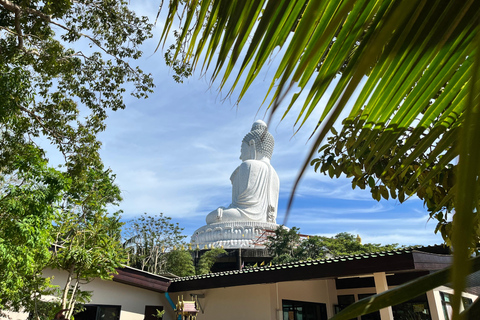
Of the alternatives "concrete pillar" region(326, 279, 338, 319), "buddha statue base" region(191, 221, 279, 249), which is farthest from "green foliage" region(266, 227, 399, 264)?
"concrete pillar" region(326, 279, 338, 319)

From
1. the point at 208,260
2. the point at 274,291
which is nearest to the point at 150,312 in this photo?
the point at 274,291

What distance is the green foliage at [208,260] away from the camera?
22.2 m

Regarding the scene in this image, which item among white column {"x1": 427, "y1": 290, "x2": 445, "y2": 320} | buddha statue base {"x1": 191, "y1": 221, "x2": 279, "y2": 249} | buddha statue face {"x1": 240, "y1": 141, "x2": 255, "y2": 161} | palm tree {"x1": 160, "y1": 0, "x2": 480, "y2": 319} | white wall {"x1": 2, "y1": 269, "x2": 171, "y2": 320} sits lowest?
palm tree {"x1": 160, "y1": 0, "x2": 480, "y2": 319}

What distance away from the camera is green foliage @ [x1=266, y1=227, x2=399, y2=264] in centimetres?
2272

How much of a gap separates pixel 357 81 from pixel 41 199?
550cm

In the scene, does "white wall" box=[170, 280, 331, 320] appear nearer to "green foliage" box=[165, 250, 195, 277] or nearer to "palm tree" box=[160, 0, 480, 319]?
"palm tree" box=[160, 0, 480, 319]

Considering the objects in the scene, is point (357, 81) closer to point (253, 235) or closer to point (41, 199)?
point (41, 199)

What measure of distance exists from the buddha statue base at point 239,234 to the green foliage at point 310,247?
1442mm

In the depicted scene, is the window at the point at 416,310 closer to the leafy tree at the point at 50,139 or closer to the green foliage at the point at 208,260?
the leafy tree at the point at 50,139

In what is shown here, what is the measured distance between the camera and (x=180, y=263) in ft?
72.8

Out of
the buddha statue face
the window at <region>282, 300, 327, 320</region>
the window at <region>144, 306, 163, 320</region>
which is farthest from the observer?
the buddha statue face

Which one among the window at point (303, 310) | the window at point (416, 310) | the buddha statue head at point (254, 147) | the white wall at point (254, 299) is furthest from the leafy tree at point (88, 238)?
the buddha statue head at point (254, 147)

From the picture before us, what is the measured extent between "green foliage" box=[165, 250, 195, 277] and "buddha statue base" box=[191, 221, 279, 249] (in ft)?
10.3

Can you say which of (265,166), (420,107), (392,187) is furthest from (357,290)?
Answer: (265,166)
